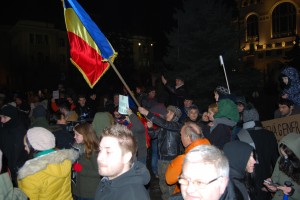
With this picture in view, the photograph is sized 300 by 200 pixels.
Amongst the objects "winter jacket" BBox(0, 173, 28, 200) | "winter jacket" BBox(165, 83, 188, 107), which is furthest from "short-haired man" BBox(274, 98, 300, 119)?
"winter jacket" BBox(0, 173, 28, 200)

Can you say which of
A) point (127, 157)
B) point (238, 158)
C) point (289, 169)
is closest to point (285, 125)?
point (289, 169)

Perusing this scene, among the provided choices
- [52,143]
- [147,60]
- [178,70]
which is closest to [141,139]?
[52,143]

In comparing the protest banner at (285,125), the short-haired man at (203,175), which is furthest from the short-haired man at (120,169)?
the protest banner at (285,125)

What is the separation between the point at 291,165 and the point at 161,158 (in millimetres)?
2806

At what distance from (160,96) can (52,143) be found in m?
8.47

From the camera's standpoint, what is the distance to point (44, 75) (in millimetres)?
51938

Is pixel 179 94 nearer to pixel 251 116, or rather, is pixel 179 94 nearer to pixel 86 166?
pixel 251 116

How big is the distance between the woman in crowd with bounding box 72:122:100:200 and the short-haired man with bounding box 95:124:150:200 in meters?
1.87

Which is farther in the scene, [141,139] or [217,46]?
[217,46]

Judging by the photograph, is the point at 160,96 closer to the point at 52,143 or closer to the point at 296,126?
the point at 296,126

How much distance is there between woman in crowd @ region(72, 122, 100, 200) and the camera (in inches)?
196

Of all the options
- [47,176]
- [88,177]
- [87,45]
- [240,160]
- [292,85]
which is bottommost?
[88,177]

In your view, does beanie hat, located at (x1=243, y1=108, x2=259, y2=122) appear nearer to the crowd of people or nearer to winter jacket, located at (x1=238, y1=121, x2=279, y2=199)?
the crowd of people

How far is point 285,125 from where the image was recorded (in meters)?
6.91
